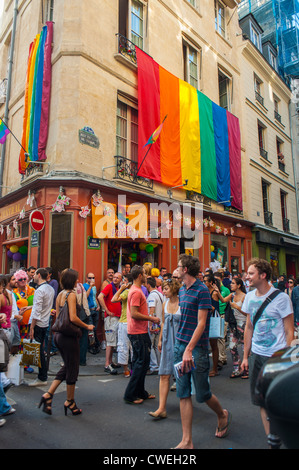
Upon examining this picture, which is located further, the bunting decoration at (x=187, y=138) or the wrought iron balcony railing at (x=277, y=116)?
the wrought iron balcony railing at (x=277, y=116)

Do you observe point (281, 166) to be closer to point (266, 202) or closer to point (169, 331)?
point (266, 202)

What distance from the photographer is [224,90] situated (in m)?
18.1

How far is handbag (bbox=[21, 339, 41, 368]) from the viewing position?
5332 millimetres

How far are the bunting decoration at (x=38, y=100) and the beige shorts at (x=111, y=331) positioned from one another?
577cm

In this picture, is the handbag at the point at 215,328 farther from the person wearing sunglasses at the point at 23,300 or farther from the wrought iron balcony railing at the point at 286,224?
the wrought iron balcony railing at the point at 286,224

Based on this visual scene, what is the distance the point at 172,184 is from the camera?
501 inches

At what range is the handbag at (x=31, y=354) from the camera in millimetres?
5332

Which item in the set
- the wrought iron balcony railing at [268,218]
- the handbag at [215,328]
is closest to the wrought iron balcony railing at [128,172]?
the handbag at [215,328]

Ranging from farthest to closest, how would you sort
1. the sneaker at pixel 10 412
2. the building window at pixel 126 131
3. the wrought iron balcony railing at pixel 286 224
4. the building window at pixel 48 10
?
the wrought iron balcony railing at pixel 286 224 → the building window at pixel 48 10 → the building window at pixel 126 131 → the sneaker at pixel 10 412

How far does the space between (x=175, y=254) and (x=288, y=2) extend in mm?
23227

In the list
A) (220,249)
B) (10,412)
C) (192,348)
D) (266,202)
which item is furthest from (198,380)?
(266,202)

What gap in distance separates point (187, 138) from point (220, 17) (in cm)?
960

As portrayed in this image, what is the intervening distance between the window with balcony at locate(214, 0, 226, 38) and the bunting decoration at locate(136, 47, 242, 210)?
5222 mm

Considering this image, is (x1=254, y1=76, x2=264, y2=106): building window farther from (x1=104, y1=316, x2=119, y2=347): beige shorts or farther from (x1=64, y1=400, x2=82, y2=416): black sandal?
A: (x1=64, y1=400, x2=82, y2=416): black sandal
